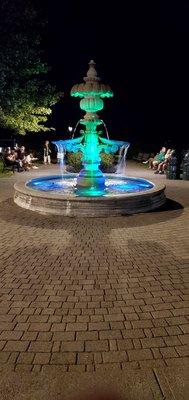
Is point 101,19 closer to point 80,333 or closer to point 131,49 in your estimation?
point 131,49

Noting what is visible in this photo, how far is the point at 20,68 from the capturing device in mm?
21516

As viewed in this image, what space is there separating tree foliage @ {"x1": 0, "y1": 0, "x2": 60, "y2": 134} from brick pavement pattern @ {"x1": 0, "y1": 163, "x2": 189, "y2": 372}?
46.2 ft

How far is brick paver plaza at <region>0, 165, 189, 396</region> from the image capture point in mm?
3910

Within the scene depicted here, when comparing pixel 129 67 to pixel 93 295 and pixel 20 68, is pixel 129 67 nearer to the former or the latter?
pixel 20 68

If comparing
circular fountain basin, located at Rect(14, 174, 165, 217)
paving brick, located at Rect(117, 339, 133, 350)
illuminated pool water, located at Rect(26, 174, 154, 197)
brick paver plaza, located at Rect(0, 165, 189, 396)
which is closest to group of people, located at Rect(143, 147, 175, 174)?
illuminated pool water, located at Rect(26, 174, 154, 197)

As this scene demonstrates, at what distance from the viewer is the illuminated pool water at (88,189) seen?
12.4 meters

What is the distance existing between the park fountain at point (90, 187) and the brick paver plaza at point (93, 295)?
82 cm

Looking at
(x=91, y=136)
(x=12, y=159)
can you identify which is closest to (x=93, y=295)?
(x=91, y=136)

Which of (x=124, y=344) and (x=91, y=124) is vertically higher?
(x=91, y=124)

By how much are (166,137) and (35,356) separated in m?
38.1

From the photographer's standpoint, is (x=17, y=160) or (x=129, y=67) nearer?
(x=17, y=160)

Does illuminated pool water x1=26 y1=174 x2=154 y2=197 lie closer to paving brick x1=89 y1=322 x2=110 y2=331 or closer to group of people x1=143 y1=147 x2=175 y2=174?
group of people x1=143 y1=147 x2=175 y2=174

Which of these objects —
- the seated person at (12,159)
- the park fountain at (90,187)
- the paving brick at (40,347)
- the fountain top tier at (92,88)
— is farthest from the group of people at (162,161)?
the paving brick at (40,347)

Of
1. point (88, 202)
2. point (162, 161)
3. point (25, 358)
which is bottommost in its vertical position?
point (25, 358)
